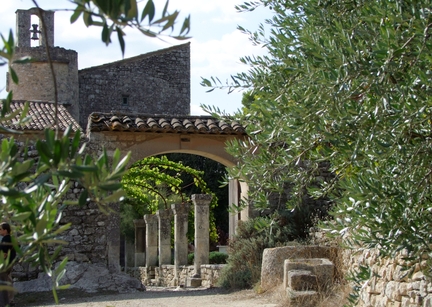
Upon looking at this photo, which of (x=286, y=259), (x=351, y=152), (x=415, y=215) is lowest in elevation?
(x=286, y=259)

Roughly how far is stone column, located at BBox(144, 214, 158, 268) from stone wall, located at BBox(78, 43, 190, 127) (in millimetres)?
Result: 4759

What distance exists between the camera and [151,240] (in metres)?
22.4

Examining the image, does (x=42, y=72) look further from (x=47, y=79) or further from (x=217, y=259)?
(x=217, y=259)

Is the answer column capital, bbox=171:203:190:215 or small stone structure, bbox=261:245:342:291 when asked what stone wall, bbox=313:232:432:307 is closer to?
small stone structure, bbox=261:245:342:291

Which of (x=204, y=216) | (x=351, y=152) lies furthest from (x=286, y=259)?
(x=351, y=152)

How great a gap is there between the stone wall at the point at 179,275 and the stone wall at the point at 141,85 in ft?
Answer: 20.5

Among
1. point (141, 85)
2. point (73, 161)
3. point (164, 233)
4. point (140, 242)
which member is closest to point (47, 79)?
point (141, 85)

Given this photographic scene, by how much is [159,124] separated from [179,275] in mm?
5588

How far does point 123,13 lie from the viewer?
203cm

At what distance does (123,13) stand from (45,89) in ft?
75.7

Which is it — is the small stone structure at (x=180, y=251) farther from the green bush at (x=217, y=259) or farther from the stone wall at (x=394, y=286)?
the stone wall at (x=394, y=286)

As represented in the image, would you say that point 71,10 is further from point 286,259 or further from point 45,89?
point 45,89

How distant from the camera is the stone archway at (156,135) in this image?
13312 millimetres

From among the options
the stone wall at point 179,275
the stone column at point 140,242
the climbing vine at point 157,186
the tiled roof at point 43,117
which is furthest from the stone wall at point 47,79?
the tiled roof at point 43,117
